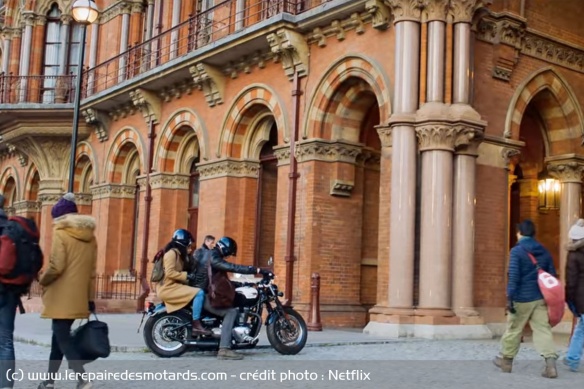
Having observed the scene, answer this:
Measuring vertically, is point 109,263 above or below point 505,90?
below

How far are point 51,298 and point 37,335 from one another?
6.27 metres

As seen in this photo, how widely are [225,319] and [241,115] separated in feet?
34.0

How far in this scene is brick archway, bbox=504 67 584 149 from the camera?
53.7ft

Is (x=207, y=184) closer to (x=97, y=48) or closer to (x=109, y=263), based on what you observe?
(x=109, y=263)

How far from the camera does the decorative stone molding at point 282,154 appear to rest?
1798cm

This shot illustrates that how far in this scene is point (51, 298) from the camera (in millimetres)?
7551

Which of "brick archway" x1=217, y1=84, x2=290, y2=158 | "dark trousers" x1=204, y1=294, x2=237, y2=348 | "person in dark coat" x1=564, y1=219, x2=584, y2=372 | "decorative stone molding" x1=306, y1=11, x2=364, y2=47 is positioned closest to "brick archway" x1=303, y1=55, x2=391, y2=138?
"decorative stone molding" x1=306, y1=11, x2=364, y2=47

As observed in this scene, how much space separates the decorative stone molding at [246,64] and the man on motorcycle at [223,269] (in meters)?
8.85

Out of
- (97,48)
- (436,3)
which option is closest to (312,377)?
(436,3)

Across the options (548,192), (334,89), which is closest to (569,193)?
(548,192)

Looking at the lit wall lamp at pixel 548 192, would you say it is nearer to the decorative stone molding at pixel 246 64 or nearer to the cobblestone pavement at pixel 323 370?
the decorative stone molding at pixel 246 64

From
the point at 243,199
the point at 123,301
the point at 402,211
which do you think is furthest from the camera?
the point at 123,301

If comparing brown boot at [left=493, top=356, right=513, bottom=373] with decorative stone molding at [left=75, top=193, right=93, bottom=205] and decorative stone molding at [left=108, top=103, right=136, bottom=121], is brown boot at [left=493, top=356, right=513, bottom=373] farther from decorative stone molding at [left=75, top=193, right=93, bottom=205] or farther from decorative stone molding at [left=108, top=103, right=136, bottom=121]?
decorative stone molding at [left=75, top=193, right=93, bottom=205]

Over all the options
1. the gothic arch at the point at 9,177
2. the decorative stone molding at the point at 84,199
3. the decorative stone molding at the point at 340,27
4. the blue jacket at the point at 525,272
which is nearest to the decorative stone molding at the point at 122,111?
the decorative stone molding at the point at 84,199
